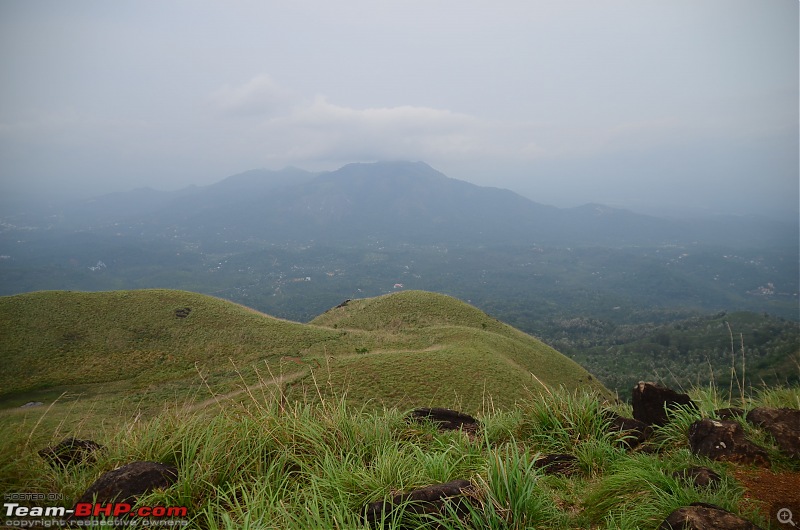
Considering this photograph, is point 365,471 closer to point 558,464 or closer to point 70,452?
point 558,464

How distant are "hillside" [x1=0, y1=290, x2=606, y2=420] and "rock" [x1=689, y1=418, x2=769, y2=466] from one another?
15641mm

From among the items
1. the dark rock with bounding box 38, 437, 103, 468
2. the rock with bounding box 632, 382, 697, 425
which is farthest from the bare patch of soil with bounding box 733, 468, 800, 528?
the dark rock with bounding box 38, 437, 103, 468

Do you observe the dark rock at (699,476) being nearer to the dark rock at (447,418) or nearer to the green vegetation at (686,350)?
the dark rock at (447,418)

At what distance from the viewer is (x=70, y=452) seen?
610 centimetres

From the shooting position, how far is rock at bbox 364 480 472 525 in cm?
405

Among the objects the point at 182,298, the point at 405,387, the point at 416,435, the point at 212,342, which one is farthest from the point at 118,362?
the point at 416,435

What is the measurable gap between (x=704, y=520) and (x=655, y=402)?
494 centimetres

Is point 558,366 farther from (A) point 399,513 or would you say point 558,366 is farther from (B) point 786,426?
(A) point 399,513

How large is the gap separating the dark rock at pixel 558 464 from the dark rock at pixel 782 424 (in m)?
3.02

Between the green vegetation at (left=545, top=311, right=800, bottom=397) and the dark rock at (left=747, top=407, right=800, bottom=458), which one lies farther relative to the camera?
the green vegetation at (left=545, top=311, right=800, bottom=397)

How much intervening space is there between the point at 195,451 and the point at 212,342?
34.9 meters

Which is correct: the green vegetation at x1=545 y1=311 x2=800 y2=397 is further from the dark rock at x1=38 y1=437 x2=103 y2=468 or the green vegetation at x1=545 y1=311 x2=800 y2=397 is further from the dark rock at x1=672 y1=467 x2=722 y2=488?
the dark rock at x1=38 y1=437 x2=103 y2=468

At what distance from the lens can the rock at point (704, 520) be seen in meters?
3.67

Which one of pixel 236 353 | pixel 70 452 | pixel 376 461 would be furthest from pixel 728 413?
pixel 236 353
